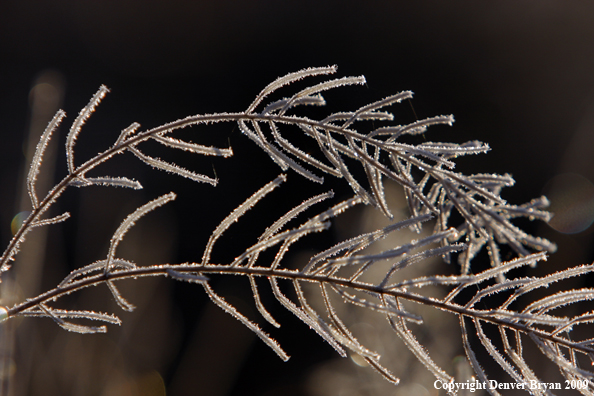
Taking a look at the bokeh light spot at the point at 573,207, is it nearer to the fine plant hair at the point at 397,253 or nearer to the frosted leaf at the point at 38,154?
the fine plant hair at the point at 397,253

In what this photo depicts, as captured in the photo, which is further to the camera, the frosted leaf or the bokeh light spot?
the bokeh light spot

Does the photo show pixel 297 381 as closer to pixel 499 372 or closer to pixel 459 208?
pixel 499 372

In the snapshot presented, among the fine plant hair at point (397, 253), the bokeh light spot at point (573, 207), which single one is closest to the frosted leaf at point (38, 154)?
the fine plant hair at point (397, 253)

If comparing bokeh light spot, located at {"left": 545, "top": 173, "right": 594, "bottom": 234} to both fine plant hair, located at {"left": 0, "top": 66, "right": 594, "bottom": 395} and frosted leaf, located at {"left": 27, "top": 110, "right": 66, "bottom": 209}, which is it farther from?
frosted leaf, located at {"left": 27, "top": 110, "right": 66, "bottom": 209}

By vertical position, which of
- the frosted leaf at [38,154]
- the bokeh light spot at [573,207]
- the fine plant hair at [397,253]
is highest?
the frosted leaf at [38,154]

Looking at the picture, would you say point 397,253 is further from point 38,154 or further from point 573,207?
point 573,207

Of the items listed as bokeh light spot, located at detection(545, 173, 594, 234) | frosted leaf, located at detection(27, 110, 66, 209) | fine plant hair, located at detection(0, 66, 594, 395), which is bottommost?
bokeh light spot, located at detection(545, 173, 594, 234)

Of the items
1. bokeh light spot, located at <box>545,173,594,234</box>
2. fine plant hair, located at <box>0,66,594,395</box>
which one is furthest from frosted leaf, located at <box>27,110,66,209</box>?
bokeh light spot, located at <box>545,173,594,234</box>

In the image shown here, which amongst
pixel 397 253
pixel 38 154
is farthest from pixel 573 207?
pixel 38 154
